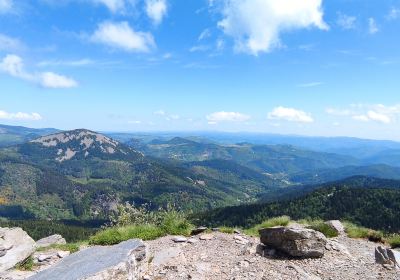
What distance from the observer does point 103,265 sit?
11.6 metres

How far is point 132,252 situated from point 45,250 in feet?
30.6

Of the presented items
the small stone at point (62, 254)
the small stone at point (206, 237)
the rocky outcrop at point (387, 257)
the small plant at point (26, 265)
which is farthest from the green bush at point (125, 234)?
the rocky outcrop at point (387, 257)

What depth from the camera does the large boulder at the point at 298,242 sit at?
1509 centimetres

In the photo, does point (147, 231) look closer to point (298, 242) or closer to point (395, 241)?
point (298, 242)

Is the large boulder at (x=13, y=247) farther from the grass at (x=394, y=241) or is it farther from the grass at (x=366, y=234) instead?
the grass at (x=394, y=241)

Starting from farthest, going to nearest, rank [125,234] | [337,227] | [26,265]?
[337,227], [125,234], [26,265]

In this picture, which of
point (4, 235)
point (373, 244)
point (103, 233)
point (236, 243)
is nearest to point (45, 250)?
point (4, 235)

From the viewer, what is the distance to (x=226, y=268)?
14.1 metres

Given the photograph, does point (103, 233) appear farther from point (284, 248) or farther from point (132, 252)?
point (284, 248)

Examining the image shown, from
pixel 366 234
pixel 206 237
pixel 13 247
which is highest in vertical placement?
pixel 206 237

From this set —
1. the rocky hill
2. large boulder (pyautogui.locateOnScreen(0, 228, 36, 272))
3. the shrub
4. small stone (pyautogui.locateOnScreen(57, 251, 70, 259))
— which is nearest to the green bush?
the rocky hill

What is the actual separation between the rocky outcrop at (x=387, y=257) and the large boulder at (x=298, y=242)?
214cm

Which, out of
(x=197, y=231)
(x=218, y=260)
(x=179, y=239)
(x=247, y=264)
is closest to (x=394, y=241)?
(x=247, y=264)

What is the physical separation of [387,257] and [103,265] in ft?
36.8
